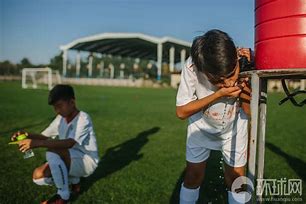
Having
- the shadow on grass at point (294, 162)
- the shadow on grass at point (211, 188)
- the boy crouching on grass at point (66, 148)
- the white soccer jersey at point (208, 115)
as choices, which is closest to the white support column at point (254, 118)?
the white soccer jersey at point (208, 115)

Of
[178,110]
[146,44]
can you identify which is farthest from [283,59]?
[146,44]

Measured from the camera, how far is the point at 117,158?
5.86 m

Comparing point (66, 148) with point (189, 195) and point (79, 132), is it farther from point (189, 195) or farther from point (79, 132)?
point (189, 195)

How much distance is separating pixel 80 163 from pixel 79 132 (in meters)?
0.36

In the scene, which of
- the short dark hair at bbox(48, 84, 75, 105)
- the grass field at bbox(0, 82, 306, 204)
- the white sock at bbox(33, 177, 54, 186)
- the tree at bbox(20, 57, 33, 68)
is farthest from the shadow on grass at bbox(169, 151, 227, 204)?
the tree at bbox(20, 57, 33, 68)

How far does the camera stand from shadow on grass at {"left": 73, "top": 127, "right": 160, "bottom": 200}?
182 inches

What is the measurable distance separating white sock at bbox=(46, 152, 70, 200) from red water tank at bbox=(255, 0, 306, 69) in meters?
2.32

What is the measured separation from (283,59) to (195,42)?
614 millimetres

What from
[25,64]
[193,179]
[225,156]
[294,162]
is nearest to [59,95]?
[193,179]

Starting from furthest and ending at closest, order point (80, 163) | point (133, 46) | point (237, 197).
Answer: point (133, 46) → point (80, 163) → point (237, 197)

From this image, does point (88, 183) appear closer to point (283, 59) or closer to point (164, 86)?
point (283, 59)

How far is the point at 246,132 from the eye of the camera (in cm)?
304

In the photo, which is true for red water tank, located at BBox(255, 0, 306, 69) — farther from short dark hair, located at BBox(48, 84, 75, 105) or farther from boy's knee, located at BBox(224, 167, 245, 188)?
short dark hair, located at BBox(48, 84, 75, 105)

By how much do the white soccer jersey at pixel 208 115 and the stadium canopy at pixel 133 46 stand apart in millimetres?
35607
